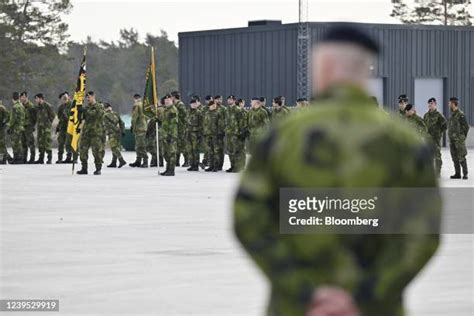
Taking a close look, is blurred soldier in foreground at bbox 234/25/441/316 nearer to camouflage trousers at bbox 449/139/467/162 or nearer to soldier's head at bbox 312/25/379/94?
soldier's head at bbox 312/25/379/94

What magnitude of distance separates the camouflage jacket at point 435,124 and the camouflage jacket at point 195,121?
7.07 meters

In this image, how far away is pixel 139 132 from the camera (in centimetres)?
3722

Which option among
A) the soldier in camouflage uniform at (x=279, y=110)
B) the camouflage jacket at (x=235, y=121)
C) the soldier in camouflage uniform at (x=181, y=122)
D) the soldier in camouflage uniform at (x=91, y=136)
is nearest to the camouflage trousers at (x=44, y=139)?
the soldier in camouflage uniform at (x=181, y=122)

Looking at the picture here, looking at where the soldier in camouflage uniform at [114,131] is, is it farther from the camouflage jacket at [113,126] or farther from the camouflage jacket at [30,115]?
the camouflage jacket at [30,115]

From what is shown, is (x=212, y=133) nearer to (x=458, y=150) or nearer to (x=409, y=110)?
(x=409, y=110)

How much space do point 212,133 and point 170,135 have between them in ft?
8.75

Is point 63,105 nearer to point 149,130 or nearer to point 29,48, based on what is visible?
point 149,130

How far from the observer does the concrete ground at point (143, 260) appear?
1103cm

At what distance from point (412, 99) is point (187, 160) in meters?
21.9

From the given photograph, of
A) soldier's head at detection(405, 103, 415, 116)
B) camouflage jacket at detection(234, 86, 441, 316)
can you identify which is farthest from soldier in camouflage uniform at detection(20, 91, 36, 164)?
camouflage jacket at detection(234, 86, 441, 316)

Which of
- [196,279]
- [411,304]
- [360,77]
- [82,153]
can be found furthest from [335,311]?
[82,153]

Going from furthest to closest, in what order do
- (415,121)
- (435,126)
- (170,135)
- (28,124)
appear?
(28,124)
(170,135)
(435,126)
(415,121)

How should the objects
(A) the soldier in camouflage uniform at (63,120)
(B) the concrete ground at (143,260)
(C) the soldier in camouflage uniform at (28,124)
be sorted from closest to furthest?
(B) the concrete ground at (143,260) → (A) the soldier in camouflage uniform at (63,120) → (C) the soldier in camouflage uniform at (28,124)

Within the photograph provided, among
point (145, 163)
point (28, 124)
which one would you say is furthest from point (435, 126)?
point (28, 124)
